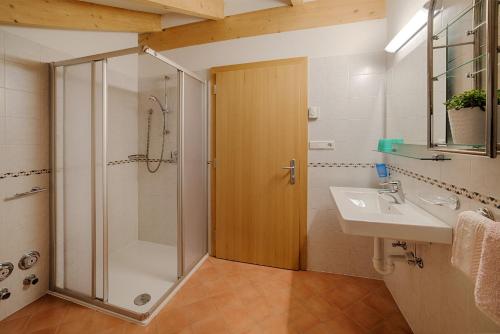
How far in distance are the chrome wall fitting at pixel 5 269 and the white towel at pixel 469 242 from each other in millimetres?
2423

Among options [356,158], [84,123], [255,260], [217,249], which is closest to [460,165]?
[356,158]

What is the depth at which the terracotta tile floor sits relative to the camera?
147 centimetres

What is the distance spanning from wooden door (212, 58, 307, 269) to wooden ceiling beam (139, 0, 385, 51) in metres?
0.35

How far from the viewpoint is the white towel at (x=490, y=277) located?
622 millimetres

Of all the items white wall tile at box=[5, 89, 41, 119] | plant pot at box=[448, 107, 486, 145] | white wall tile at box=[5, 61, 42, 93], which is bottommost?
plant pot at box=[448, 107, 486, 145]

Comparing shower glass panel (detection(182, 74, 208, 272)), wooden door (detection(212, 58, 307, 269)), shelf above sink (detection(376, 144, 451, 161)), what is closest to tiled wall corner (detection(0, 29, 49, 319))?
shower glass panel (detection(182, 74, 208, 272))

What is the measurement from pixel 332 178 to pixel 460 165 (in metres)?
1.10

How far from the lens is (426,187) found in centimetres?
129

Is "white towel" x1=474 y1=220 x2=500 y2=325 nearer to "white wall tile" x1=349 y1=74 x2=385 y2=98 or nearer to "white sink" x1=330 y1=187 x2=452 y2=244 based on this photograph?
"white sink" x1=330 y1=187 x2=452 y2=244

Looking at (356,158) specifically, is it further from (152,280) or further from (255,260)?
(152,280)

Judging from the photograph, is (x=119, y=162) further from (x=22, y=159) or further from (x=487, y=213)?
(x=487, y=213)

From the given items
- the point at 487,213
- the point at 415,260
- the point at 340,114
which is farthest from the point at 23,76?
the point at 415,260

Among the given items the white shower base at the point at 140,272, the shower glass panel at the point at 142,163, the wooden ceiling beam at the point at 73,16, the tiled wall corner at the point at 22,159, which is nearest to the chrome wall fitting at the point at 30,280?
the tiled wall corner at the point at 22,159

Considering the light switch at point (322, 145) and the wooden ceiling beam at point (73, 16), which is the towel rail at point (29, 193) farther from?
the light switch at point (322, 145)
